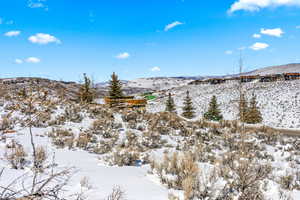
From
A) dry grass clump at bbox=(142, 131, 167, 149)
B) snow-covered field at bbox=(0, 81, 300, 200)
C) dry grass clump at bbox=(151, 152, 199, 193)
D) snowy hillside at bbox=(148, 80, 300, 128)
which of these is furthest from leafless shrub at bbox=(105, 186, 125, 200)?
snowy hillside at bbox=(148, 80, 300, 128)

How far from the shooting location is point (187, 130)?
417 inches

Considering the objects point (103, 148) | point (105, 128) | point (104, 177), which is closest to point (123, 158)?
point (104, 177)

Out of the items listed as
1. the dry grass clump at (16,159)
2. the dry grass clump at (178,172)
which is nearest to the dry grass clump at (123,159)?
the dry grass clump at (178,172)

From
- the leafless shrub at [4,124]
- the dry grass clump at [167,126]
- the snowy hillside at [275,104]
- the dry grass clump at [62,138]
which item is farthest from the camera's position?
the snowy hillside at [275,104]

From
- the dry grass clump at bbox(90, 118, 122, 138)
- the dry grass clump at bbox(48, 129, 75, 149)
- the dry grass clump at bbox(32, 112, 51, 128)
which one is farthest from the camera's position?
the dry grass clump at bbox(32, 112, 51, 128)

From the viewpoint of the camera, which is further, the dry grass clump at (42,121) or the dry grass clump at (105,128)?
the dry grass clump at (42,121)

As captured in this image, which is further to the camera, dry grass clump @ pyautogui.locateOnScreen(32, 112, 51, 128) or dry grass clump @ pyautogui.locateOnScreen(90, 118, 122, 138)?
dry grass clump @ pyautogui.locateOnScreen(32, 112, 51, 128)

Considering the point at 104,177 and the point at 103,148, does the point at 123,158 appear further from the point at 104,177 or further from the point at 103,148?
the point at 103,148

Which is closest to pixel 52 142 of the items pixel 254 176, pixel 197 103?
pixel 254 176

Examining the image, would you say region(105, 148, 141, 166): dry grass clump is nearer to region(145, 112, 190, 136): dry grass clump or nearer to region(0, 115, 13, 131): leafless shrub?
region(0, 115, 13, 131): leafless shrub

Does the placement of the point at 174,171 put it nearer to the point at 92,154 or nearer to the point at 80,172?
the point at 80,172

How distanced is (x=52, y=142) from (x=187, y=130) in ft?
21.6

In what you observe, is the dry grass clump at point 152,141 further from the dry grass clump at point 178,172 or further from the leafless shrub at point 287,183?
the leafless shrub at point 287,183

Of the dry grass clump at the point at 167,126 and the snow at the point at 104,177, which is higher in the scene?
the snow at the point at 104,177
